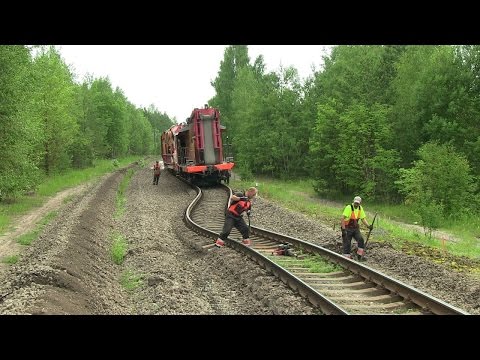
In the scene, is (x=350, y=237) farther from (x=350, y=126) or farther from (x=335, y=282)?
(x=350, y=126)

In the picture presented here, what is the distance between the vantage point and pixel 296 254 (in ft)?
37.5

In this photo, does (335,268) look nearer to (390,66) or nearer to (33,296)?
(33,296)

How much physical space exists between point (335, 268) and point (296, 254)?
1.55 m

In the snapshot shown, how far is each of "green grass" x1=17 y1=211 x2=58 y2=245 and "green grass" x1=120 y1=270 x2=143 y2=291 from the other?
15.4 feet

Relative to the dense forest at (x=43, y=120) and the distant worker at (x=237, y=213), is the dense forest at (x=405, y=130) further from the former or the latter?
the dense forest at (x=43, y=120)

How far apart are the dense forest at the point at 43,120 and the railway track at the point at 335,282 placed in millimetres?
9773

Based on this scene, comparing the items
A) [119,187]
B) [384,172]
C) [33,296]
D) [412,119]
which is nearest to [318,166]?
[384,172]

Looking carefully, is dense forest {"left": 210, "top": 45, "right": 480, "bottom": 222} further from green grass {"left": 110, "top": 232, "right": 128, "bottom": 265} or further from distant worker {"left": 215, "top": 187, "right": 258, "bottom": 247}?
green grass {"left": 110, "top": 232, "right": 128, "bottom": 265}

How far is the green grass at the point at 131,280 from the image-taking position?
943 cm

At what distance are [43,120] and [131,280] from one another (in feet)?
94.0

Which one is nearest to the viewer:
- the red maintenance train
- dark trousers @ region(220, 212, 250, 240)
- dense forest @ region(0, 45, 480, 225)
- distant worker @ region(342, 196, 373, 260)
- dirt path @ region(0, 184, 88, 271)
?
distant worker @ region(342, 196, 373, 260)

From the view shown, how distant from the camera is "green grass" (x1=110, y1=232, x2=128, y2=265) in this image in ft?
38.5

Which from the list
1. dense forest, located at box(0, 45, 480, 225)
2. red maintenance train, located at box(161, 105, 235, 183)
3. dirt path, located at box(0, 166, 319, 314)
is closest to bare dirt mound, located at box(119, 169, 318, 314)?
dirt path, located at box(0, 166, 319, 314)

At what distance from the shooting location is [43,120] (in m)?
34.9
